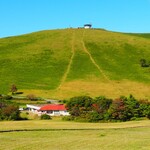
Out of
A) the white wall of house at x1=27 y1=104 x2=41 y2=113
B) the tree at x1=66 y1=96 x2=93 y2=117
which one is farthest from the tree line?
the white wall of house at x1=27 y1=104 x2=41 y2=113

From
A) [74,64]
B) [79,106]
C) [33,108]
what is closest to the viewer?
[79,106]

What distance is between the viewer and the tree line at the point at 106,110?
7306 centimetres

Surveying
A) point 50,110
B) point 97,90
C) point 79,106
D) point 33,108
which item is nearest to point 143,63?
point 97,90

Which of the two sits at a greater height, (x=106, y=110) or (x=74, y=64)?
(x=74, y=64)

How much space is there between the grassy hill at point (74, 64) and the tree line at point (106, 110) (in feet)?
79.3

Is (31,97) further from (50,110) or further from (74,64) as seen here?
(74,64)

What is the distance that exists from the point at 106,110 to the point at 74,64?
66770mm

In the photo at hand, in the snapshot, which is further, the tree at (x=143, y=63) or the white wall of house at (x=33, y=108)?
the tree at (x=143, y=63)

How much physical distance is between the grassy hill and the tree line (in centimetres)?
2418

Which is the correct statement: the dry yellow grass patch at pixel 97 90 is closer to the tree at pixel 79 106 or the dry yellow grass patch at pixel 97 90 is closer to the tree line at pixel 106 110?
the tree at pixel 79 106

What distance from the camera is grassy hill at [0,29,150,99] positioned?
11741cm

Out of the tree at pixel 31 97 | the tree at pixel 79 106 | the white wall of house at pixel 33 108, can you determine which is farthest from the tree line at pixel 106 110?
the tree at pixel 31 97

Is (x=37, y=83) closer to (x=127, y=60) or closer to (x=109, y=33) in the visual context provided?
(x=127, y=60)

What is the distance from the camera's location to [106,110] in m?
76.7
